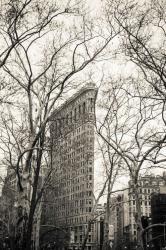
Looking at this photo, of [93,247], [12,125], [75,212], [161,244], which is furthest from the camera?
[75,212]

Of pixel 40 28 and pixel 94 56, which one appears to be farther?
pixel 94 56

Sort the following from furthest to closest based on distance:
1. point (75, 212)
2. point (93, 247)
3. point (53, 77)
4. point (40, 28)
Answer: point (75, 212) → point (93, 247) → point (53, 77) → point (40, 28)

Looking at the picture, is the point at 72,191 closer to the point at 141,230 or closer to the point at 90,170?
the point at 90,170

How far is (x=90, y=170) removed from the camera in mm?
95688

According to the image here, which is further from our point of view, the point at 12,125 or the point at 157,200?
the point at 157,200

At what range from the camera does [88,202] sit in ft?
315

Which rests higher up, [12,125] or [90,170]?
[90,170]

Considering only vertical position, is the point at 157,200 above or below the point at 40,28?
below

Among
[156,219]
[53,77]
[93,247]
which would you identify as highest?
[53,77]

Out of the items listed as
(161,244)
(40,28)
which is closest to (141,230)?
(40,28)

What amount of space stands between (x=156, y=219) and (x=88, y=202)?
31.6 m

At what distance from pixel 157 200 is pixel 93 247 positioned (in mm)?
35732

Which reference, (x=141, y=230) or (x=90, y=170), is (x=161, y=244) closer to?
(x=90, y=170)

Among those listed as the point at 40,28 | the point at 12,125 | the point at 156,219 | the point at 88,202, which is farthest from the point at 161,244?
the point at 40,28
